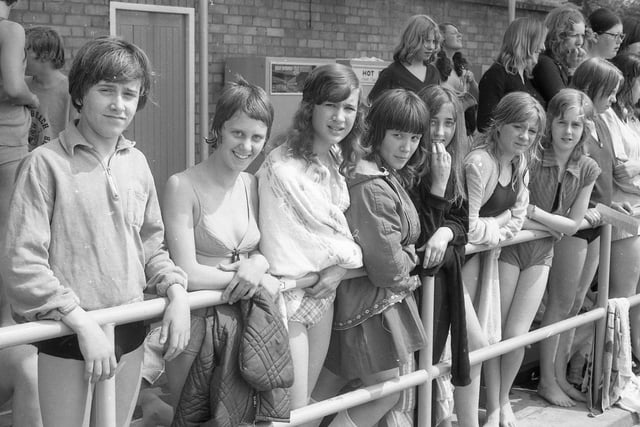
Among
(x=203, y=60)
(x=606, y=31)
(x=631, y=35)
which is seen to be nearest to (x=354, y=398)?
(x=203, y=60)

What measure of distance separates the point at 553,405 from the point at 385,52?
6.27m

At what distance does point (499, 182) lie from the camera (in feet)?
14.2

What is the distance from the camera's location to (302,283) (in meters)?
3.31

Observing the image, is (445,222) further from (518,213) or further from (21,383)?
(21,383)

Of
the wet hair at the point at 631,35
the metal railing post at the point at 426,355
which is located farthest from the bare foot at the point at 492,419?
the wet hair at the point at 631,35

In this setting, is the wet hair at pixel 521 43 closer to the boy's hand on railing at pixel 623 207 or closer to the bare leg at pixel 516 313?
the boy's hand on railing at pixel 623 207

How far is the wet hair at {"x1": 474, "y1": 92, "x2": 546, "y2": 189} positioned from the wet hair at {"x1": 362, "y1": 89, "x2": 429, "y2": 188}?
0.73 meters

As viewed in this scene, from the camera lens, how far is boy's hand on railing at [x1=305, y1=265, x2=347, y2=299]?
336 centimetres

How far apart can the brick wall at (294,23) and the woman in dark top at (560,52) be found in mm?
3731

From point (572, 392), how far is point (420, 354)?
1665 millimetres

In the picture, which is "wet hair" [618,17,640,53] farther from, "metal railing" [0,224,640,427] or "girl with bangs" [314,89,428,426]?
"girl with bangs" [314,89,428,426]

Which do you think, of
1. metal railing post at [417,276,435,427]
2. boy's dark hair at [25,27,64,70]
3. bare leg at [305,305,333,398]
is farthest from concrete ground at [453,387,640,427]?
boy's dark hair at [25,27,64,70]

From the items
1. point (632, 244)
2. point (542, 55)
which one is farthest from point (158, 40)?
point (632, 244)

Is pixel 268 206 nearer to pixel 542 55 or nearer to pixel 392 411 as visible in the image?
pixel 392 411
